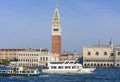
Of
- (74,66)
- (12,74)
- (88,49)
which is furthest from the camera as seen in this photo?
(88,49)

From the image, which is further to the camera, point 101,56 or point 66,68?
point 101,56

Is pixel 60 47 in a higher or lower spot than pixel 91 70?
higher

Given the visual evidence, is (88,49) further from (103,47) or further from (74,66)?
(74,66)

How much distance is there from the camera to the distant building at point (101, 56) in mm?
189625

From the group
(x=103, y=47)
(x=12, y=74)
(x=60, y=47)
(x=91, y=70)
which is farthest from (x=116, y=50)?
(x=12, y=74)

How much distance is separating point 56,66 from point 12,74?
18181mm

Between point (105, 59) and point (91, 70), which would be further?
point (105, 59)

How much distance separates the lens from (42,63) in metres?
196

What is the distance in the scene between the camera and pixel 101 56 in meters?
190

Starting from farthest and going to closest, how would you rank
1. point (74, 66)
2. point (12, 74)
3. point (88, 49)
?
1. point (88, 49)
2. point (74, 66)
3. point (12, 74)

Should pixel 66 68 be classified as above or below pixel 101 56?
below

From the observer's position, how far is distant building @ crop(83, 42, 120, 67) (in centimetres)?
18962

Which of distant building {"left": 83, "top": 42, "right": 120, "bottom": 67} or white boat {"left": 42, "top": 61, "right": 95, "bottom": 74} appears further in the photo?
distant building {"left": 83, "top": 42, "right": 120, "bottom": 67}

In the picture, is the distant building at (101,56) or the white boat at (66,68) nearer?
the white boat at (66,68)
